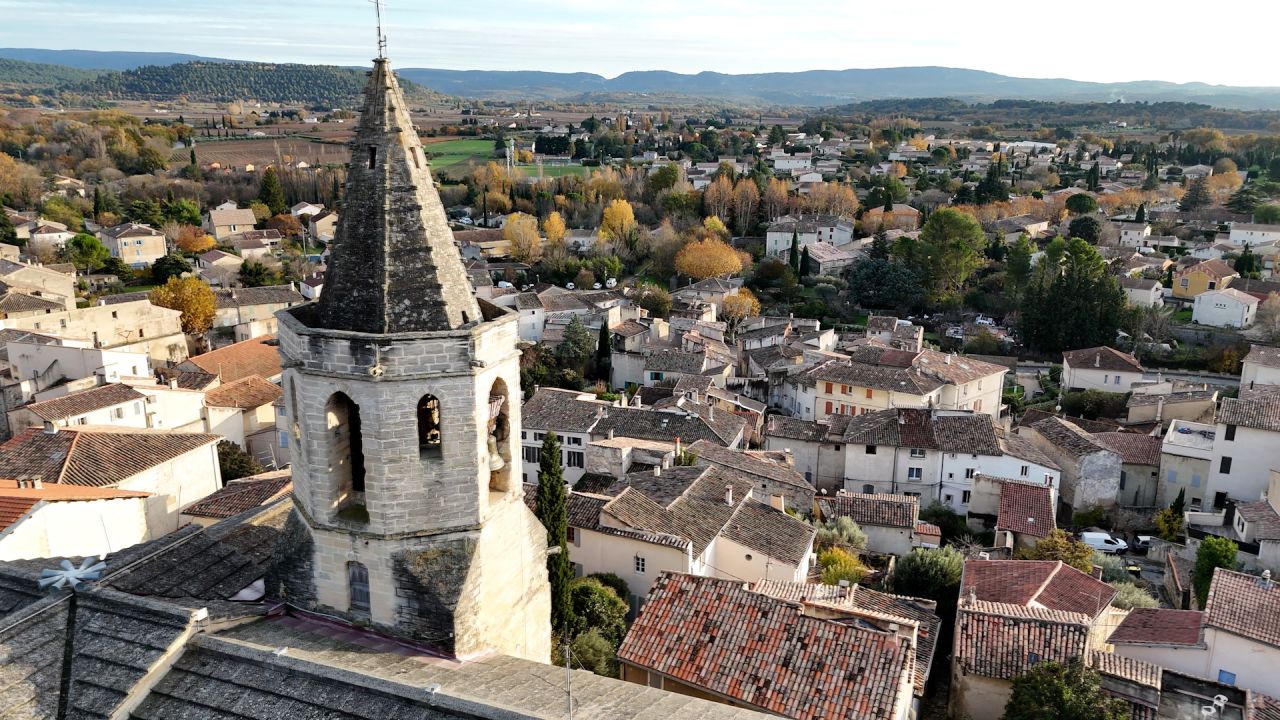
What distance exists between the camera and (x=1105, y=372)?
166 feet

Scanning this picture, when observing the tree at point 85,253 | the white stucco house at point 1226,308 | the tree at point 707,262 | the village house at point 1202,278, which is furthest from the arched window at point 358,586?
the village house at point 1202,278

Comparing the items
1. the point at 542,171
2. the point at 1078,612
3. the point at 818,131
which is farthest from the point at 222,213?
the point at 818,131

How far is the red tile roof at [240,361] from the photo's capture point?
143 ft

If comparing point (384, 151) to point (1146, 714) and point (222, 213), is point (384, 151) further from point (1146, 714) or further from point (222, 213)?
point (222, 213)

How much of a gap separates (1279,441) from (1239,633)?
737 inches

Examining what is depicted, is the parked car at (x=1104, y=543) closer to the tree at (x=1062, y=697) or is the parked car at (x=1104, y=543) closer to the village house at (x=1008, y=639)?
the village house at (x=1008, y=639)

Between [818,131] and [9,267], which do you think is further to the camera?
[818,131]

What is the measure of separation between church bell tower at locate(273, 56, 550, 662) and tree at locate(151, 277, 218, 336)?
48.4m

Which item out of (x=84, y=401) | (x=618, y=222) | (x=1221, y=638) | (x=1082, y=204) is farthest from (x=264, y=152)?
(x=1221, y=638)

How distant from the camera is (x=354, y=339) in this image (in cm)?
960

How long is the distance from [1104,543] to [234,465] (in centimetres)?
3204

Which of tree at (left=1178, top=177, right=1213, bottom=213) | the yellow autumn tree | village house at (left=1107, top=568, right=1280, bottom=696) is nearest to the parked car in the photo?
village house at (left=1107, top=568, right=1280, bottom=696)

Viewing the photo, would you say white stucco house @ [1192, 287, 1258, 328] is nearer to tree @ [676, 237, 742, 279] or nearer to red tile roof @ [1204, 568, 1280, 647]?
tree @ [676, 237, 742, 279]

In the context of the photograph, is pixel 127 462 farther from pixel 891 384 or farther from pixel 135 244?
pixel 135 244
